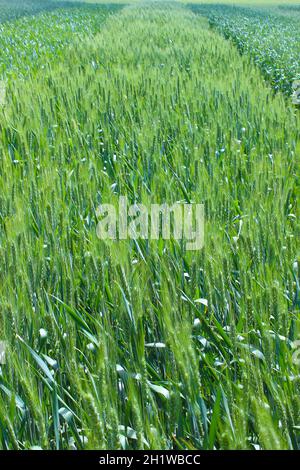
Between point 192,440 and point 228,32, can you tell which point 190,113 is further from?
point 228,32

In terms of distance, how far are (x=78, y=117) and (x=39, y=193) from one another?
2.05 metres

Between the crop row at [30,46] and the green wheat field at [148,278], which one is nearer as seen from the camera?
the green wheat field at [148,278]

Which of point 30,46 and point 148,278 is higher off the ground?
point 148,278

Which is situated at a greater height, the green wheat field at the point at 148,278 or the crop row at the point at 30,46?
the green wheat field at the point at 148,278

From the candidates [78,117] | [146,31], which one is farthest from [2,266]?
[146,31]

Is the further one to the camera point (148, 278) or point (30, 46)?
point (30, 46)

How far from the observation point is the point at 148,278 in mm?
1715

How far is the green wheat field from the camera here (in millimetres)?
1170

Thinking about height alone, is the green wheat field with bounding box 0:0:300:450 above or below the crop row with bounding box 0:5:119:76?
above

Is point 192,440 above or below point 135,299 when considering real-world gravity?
below

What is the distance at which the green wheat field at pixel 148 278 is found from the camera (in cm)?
117

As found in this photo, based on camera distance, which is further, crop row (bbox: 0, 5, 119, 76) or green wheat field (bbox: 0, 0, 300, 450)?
crop row (bbox: 0, 5, 119, 76)
